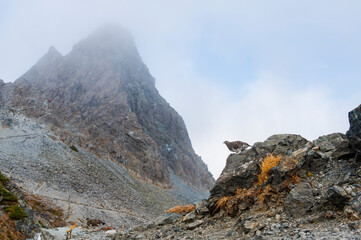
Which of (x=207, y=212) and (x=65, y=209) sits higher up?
(x=207, y=212)

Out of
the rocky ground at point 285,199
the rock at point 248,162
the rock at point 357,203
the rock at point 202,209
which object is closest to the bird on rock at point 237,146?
the rock at point 248,162

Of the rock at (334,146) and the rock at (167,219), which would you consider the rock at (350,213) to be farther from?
the rock at (167,219)

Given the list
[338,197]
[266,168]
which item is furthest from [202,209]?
[338,197]

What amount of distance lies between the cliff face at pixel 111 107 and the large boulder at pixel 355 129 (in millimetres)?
68791

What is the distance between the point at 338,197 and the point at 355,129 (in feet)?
8.87

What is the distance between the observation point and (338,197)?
23.7ft

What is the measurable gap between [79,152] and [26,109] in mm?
37826

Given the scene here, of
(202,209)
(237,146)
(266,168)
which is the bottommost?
(202,209)

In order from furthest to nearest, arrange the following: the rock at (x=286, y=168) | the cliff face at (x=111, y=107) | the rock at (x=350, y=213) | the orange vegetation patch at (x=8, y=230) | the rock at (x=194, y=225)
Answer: the cliff face at (x=111, y=107)
the orange vegetation patch at (x=8, y=230)
the rock at (x=194, y=225)
the rock at (x=286, y=168)
the rock at (x=350, y=213)

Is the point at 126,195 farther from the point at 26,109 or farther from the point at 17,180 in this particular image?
the point at 26,109

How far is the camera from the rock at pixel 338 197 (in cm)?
711

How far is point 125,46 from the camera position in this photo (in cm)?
14062

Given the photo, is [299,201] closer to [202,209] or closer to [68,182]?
[202,209]

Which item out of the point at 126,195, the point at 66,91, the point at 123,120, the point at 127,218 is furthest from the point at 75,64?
the point at 127,218
